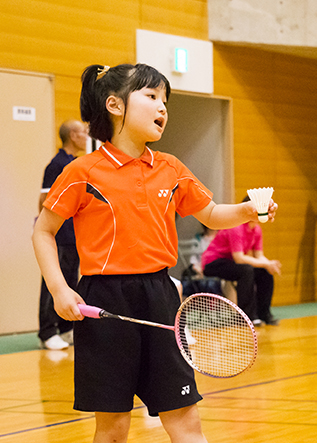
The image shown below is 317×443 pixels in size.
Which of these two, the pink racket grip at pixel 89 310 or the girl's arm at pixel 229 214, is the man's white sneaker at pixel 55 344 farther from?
the pink racket grip at pixel 89 310

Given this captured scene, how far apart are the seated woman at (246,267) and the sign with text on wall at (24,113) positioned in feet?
6.94

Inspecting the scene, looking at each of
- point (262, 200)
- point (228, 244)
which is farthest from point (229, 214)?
point (228, 244)

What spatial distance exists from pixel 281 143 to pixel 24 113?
3.66m

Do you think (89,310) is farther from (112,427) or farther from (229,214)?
(229,214)

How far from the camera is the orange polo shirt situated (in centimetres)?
191

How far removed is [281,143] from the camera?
27.1 feet

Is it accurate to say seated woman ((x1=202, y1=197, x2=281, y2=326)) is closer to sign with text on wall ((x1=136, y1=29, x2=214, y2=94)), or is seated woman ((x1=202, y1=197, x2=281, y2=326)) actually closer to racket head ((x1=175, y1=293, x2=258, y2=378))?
sign with text on wall ((x1=136, y1=29, x2=214, y2=94))

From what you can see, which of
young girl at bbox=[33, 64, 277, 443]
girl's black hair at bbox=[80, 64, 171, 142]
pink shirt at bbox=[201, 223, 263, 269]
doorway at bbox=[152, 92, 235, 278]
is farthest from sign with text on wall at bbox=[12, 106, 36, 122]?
young girl at bbox=[33, 64, 277, 443]

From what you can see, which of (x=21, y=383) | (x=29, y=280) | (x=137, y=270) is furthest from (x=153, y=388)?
(x=29, y=280)

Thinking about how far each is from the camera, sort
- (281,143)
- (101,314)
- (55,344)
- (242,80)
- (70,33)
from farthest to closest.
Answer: (281,143) → (242,80) → (70,33) → (55,344) → (101,314)

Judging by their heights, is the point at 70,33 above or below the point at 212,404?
above

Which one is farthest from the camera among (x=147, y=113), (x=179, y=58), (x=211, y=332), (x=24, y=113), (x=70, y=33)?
(x=179, y=58)

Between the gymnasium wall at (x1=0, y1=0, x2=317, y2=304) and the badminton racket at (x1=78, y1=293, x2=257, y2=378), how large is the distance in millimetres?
4325

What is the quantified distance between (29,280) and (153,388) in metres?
4.24
